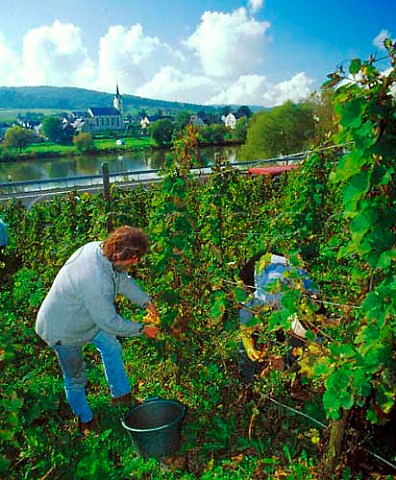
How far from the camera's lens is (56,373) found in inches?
153

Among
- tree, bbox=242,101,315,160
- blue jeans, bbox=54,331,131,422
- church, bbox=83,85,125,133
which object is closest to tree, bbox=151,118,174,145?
tree, bbox=242,101,315,160

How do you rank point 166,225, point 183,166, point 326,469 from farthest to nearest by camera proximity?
point 183,166 → point 166,225 → point 326,469

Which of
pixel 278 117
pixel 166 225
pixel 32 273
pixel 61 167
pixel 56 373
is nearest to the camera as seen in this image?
pixel 166 225

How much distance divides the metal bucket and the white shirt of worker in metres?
0.54

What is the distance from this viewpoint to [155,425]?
3.00 meters

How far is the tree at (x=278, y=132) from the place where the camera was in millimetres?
43812

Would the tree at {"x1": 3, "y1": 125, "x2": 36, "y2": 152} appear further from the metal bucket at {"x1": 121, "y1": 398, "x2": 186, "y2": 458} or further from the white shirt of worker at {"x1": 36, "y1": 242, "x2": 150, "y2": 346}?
the metal bucket at {"x1": 121, "y1": 398, "x2": 186, "y2": 458}

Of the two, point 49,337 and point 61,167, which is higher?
point 49,337

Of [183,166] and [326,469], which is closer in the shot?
[326,469]

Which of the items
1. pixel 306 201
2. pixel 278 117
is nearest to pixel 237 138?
pixel 278 117

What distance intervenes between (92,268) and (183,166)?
4.17 feet

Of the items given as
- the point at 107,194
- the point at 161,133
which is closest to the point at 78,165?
the point at 161,133

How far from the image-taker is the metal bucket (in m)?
2.70

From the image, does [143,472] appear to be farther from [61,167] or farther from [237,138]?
[237,138]
